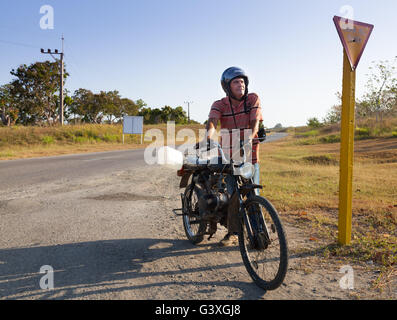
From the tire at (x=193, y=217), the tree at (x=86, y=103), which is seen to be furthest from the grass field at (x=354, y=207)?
the tree at (x=86, y=103)

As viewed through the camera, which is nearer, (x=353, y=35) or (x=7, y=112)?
(x=353, y=35)

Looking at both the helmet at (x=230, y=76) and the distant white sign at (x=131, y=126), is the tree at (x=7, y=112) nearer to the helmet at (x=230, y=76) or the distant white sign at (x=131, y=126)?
the distant white sign at (x=131, y=126)

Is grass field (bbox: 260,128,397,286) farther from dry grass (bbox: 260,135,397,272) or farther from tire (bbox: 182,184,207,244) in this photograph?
tire (bbox: 182,184,207,244)

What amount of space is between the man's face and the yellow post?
1.17 meters

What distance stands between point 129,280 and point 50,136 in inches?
1053

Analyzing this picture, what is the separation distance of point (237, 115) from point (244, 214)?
4.39ft

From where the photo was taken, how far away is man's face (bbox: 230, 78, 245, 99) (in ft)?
12.6

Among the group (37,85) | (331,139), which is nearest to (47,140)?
(37,85)

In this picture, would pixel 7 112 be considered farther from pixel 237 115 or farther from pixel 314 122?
pixel 237 115

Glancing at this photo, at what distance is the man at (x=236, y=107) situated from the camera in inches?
152

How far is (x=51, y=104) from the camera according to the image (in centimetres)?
4100

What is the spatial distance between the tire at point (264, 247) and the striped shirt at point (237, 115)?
996 mm
